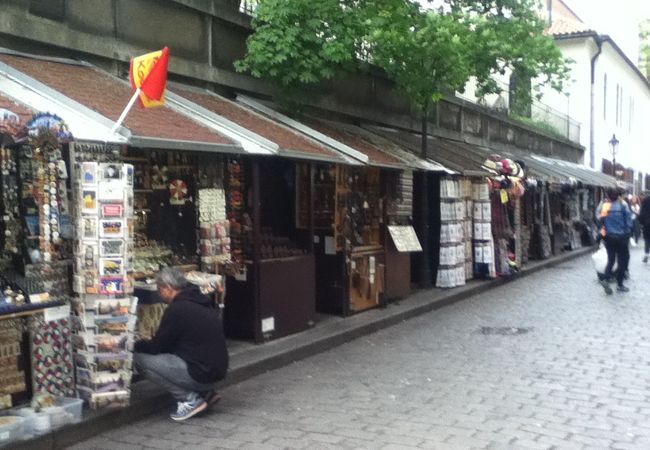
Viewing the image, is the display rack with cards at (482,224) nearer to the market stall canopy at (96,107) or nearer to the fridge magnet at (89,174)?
the market stall canopy at (96,107)

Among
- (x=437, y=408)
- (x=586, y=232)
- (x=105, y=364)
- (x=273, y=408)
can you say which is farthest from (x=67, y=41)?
(x=586, y=232)

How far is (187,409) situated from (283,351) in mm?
2315

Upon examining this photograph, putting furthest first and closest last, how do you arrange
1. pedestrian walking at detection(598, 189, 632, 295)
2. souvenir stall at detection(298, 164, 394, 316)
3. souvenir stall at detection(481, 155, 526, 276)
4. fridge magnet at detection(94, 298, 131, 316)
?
souvenir stall at detection(481, 155, 526, 276), pedestrian walking at detection(598, 189, 632, 295), souvenir stall at detection(298, 164, 394, 316), fridge magnet at detection(94, 298, 131, 316)

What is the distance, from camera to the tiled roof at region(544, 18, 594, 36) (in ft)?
103

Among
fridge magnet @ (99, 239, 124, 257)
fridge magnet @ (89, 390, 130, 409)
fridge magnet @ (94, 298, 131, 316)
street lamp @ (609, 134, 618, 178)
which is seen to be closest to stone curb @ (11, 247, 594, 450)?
fridge magnet @ (89, 390, 130, 409)

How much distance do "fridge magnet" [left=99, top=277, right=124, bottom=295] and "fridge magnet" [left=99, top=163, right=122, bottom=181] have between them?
823 mm

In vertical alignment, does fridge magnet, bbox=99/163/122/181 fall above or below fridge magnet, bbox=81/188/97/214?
above

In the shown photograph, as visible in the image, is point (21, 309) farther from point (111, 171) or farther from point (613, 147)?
point (613, 147)

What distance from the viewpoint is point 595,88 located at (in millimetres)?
32125

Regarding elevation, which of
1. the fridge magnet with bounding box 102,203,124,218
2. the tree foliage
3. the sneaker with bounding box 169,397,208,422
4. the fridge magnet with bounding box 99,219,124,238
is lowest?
the sneaker with bounding box 169,397,208,422

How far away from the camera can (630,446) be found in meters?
5.62

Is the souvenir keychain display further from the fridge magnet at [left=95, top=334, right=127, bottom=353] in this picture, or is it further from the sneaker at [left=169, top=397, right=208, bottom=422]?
the sneaker at [left=169, top=397, right=208, bottom=422]

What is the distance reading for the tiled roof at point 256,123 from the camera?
8953 mm

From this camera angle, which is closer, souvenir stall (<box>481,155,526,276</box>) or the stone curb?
the stone curb
